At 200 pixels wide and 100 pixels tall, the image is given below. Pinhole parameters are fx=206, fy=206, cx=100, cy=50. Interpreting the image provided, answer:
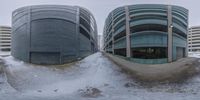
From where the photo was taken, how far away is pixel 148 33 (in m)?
25.4

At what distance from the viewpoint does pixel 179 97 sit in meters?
11.3

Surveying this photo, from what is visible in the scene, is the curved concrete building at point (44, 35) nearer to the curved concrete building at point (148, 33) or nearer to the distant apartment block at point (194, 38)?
the curved concrete building at point (148, 33)

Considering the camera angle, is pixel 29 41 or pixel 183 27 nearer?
pixel 29 41

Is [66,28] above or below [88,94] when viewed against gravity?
above

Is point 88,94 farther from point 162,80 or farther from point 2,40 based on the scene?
point 2,40

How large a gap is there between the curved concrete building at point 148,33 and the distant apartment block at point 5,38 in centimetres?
1518

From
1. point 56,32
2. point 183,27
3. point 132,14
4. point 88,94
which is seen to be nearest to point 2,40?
point 56,32

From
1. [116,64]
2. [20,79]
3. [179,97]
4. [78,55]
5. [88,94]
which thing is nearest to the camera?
[179,97]

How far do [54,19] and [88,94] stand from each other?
51.6 feet

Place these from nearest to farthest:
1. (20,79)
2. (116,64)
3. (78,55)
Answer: (20,79) → (116,64) → (78,55)

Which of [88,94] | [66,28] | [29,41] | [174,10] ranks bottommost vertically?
[88,94]

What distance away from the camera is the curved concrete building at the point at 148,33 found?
→ 24.4m

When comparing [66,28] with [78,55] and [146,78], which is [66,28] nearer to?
[78,55]

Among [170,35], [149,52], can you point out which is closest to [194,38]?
[170,35]
